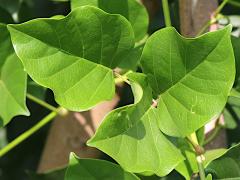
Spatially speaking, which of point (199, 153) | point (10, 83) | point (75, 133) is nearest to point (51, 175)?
point (75, 133)

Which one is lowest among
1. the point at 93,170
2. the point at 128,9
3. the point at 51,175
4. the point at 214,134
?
the point at 51,175

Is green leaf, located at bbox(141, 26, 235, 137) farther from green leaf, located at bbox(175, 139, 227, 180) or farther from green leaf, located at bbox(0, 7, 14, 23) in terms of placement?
green leaf, located at bbox(0, 7, 14, 23)

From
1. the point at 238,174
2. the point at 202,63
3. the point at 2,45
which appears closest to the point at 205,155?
the point at 238,174

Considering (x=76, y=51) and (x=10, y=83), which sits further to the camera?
(x=10, y=83)

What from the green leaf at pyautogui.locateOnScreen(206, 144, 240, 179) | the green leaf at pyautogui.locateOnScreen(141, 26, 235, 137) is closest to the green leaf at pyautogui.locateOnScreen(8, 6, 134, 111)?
the green leaf at pyautogui.locateOnScreen(141, 26, 235, 137)

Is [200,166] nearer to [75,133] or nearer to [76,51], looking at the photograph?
[76,51]

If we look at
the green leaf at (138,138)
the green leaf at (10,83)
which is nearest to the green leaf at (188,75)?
the green leaf at (138,138)
